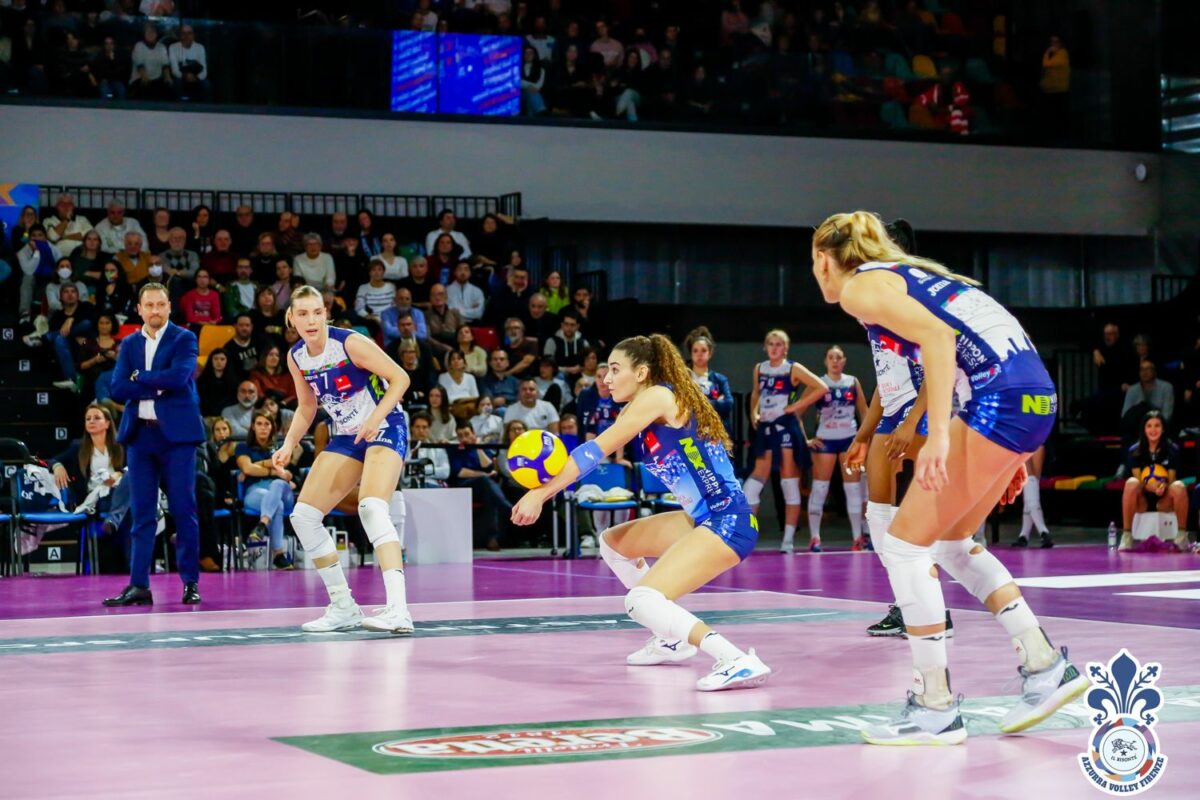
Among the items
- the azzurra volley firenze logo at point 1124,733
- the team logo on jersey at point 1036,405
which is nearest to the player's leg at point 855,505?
the team logo on jersey at point 1036,405

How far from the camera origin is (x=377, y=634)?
7.47 meters

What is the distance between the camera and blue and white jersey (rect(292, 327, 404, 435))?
768cm

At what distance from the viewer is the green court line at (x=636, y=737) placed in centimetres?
421

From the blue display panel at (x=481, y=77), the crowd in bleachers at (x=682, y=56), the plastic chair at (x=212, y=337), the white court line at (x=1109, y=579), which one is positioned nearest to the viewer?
the white court line at (x=1109, y=579)

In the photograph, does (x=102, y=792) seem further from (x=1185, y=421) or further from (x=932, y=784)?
(x=1185, y=421)

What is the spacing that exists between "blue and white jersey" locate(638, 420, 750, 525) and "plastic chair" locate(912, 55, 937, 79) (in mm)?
16201

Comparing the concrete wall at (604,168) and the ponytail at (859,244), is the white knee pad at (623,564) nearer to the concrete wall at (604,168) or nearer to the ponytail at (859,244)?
the ponytail at (859,244)

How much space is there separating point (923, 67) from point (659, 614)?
1690 centimetres

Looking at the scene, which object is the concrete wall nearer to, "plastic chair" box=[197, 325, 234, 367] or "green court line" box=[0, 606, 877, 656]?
"plastic chair" box=[197, 325, 234, 367]

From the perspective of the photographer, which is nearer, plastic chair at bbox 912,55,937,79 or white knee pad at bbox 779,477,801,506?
white knee pad at bbox 779,477,801,506

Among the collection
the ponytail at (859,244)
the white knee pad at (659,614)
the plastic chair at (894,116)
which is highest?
the plastic chair at (894,116)

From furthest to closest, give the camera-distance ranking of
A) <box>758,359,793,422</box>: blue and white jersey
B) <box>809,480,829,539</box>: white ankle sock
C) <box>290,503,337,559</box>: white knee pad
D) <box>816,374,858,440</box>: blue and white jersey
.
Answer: <box>809,480,829,539</box>: white ankle sock → <box>816,374,858,440</box>: blue and white jersey → <box>758,359,793,422</box>: blue and white jersey → <box>290,503,337,559</box>: white knee pad

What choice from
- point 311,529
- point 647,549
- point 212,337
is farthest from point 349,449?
point 212,337

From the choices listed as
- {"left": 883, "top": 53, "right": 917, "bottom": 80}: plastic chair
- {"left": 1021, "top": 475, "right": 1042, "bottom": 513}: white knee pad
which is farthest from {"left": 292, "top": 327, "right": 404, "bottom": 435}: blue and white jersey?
{"left": 883, "top": 53, "right": 917, "bottom": 80}: plastic chair
